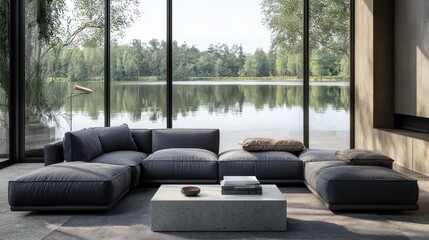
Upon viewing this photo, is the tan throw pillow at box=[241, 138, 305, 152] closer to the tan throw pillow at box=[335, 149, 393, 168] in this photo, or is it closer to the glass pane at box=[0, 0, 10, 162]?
the tan throw pillow at box=[335, 149, 393, 168]

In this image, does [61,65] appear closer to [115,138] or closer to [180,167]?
[115,138]

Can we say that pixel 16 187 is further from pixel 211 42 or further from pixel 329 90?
pixel 329 90

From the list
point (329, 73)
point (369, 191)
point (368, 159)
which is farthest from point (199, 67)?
point (369, 191)

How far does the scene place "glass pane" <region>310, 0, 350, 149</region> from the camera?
8.95 meters

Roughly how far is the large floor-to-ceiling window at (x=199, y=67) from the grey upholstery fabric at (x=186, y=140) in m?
1.59

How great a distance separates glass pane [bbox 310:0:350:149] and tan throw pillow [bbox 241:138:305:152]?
2046 millimetres

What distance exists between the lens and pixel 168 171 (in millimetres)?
6406

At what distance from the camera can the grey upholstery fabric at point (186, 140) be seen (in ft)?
23.9

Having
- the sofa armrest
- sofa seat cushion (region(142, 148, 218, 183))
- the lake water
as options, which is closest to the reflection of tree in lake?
the lake water

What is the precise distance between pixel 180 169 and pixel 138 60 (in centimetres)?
302

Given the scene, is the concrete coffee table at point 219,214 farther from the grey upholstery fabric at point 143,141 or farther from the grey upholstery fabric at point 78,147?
the grey upholstery fabric at point 143,141

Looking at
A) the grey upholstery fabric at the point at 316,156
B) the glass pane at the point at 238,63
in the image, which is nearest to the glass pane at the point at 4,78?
the glass pane at the point at 238,63

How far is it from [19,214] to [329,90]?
17.2 feet

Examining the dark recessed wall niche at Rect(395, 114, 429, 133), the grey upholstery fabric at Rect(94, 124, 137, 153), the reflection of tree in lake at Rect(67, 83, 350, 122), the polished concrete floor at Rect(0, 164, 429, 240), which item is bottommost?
the polished concrete floor at Rect(0, 164, 429, 240)
